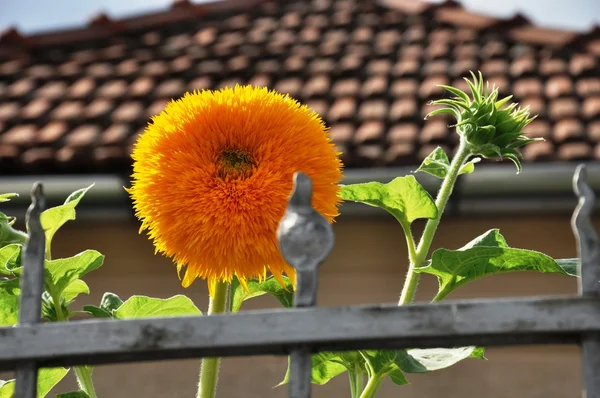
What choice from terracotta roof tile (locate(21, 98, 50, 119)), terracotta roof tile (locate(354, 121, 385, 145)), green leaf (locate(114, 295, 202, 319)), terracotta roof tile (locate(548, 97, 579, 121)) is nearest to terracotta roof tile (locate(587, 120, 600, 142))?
terracotta roof tile (locate(548, 97, 579, 121))

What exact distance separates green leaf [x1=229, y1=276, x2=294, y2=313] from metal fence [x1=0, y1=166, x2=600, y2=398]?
0.25m

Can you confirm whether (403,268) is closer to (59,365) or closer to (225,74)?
(225,74)

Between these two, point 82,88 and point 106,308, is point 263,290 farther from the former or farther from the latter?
point 82,88

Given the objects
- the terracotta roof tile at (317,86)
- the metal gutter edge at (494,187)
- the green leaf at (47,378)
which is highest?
the terracotta roof tile at (317,86)

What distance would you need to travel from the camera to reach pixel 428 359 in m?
0.95

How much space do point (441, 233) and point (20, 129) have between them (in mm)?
2013

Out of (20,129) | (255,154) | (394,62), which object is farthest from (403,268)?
(255,154)

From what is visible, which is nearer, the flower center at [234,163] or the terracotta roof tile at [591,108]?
the flower center at [234,163]

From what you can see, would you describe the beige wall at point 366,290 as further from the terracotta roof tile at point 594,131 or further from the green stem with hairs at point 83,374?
the green stem with hairs at point 83,374

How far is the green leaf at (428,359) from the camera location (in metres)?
0.92

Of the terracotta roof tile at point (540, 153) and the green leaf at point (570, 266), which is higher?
the terracotta roof tile at point (540, 153)

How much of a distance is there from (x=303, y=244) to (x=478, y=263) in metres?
0.26

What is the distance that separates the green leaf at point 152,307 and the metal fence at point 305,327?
218 millimetres

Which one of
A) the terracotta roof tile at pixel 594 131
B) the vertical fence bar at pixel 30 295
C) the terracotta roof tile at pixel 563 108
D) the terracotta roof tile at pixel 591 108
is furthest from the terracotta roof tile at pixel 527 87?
the vertical fence bar at pixel 30 295
